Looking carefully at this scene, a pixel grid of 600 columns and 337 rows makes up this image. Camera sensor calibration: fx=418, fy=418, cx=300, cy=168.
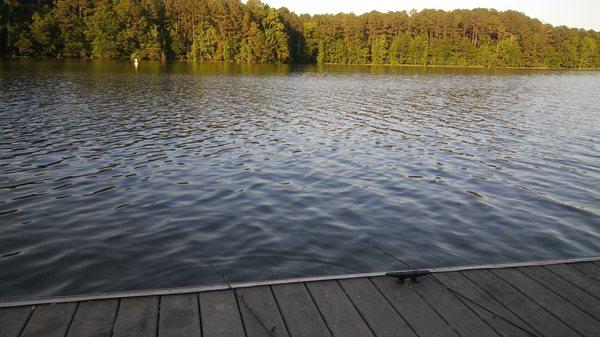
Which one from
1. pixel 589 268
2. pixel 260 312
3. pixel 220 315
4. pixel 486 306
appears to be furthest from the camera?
pixel 589 268

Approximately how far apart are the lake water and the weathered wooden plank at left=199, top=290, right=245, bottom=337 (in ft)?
7.66

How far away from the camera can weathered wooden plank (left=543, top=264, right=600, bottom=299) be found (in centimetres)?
689

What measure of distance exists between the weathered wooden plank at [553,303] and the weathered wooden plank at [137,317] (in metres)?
5.61

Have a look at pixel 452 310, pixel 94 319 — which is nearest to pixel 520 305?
pixel 452 310

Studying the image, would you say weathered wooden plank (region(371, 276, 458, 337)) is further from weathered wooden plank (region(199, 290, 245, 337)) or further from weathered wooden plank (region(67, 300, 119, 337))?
weathered wooden plank (region(67, 300, 119, 337))

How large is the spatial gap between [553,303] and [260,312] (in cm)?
446

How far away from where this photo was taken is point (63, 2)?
304ft

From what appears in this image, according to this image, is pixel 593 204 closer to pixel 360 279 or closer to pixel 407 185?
pixel 407 185

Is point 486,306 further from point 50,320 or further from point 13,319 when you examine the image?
point 13,319

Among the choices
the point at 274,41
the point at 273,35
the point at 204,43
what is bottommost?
the point at 204,43

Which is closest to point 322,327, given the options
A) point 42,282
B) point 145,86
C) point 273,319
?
point 273,319

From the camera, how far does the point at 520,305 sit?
6.26 metres

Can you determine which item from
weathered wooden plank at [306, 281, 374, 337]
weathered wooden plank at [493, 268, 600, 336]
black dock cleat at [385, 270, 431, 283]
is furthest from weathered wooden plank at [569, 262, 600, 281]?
weathered wooden plank at [306, 281, 374, 337]

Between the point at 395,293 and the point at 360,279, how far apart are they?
640 millimetres
